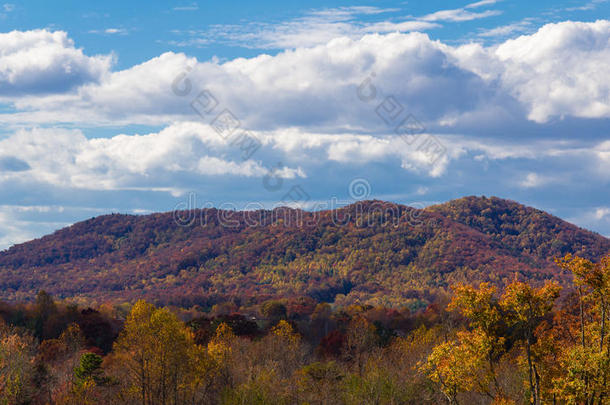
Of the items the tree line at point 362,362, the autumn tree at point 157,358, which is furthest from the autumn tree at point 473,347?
the autumn tree at point 157,358

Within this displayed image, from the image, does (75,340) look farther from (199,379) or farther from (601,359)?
(601,359)

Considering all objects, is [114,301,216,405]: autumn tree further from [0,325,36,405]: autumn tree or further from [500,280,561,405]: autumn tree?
[500,280,561,405]: autumn tree

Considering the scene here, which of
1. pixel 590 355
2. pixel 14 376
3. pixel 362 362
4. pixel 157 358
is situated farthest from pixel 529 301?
pixel 362 362

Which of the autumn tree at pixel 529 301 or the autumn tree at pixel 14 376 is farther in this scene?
the autumn tree at pixel 14 376

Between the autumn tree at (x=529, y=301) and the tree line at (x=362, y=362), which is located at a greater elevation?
the autumn tree at (x=529, y=301)

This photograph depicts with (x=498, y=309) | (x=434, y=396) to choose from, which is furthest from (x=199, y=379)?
(x=498, y=309)

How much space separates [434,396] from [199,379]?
64.1ft

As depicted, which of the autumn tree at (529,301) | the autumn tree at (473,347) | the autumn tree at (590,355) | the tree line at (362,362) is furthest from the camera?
the autumn tree at (473,347)

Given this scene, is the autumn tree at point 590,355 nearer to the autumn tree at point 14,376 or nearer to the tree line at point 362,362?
the tree line at point 362,362

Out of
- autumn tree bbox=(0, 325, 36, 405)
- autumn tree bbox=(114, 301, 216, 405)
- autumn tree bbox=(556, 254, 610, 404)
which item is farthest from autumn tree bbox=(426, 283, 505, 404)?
autumn tree bbox=(0, 325, 36, 405)

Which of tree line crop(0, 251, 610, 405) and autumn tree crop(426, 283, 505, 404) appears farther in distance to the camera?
autumn tree crop(426, 283, 505, 404)

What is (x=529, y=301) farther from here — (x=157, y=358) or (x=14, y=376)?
(x=14, y=376)

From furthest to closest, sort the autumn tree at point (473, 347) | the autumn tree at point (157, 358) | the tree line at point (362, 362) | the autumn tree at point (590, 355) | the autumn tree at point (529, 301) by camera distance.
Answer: the autumn tree at point (157, 358), the autumn tree at point (473, 347), the tree line at point (362, 362), the autumn tree at point (529, 301), the autumn tree at point (590, 355)

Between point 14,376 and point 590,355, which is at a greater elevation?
point 590,355
